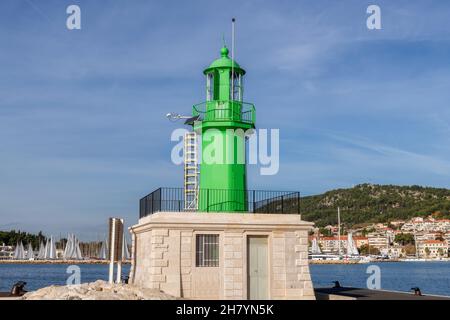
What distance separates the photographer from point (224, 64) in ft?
88.3

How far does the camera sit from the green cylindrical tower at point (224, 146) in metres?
26.2

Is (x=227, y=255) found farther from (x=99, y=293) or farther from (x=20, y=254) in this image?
(x=20, y=254)

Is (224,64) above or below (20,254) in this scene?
above

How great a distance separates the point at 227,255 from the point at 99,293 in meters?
5.83

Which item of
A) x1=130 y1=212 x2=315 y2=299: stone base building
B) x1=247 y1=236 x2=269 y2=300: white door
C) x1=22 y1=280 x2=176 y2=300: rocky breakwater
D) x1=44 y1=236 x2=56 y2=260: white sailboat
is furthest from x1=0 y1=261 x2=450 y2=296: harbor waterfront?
x1=22 y1=280 x2=176 y2=300: rocky breakwater

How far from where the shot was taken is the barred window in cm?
2461

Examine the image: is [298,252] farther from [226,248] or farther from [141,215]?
[141,215]

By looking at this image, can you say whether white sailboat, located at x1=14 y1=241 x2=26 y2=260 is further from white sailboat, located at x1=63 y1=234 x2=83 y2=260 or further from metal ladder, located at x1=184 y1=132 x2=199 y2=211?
metal ladder, located at x1=184 y1=132 x2=199 y2=211

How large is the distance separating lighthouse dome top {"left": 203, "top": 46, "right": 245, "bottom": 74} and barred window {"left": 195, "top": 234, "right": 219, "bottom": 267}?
290 inches

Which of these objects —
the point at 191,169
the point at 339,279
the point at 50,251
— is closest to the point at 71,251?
the point at 50,251

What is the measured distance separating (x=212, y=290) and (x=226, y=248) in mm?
1729
